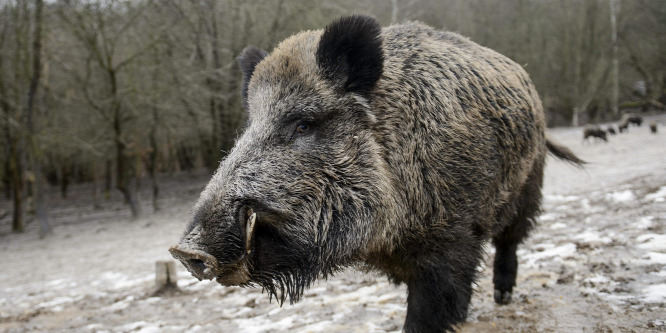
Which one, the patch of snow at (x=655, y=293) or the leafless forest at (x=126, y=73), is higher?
the leafless forest at (x=126, y=73)

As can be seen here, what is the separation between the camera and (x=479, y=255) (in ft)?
9.87

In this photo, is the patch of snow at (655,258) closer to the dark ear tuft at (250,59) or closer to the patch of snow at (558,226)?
the patch of snow at (558,226)

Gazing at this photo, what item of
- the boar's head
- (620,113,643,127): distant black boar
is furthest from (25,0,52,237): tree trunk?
(620,113,643,127): distant black boar

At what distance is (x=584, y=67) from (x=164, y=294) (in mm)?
30402

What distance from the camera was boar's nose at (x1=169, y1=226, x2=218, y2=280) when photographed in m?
1.98

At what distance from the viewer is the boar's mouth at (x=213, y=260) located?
6.53 ft

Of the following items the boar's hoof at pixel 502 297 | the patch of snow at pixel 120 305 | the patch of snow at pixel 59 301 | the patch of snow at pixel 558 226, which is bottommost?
the patch of snow at pixel 59 301

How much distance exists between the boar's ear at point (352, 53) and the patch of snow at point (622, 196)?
546 centimetres

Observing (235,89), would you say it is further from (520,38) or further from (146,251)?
(520,38)

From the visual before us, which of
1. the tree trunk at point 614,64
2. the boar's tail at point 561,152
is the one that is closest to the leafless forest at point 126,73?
the boar's tail at point 561,152

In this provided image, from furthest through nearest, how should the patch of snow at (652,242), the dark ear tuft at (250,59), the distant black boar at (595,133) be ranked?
the distant black boar at (595,133) < the patch of snow at (652,242) < the dark ear tuft at (250,59)

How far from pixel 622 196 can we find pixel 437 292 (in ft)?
17.7

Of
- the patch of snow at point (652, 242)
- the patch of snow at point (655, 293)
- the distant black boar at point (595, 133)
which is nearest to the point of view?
the patch of snow at point (655, 293)

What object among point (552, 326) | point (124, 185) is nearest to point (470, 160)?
point (552, 326)
